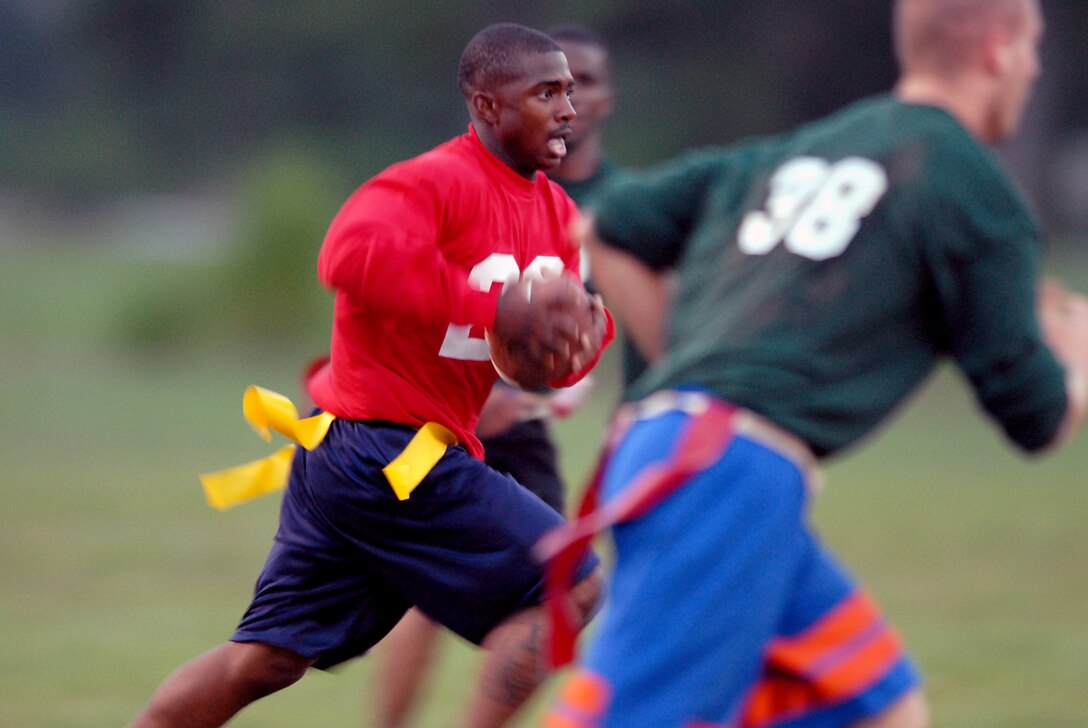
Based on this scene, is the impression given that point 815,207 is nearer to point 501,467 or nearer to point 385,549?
point 385,549

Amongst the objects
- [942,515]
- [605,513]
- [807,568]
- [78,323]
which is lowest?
[78,323]

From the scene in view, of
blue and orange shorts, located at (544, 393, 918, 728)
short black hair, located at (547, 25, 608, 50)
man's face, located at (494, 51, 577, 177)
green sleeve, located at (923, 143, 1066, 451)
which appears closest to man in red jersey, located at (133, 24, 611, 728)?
man's face, located at (494, 51, 577, 177)

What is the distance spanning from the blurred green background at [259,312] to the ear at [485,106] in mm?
2498

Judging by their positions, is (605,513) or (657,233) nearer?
(605,513)

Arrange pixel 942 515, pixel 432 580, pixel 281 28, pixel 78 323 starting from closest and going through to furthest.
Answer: pixel 432 580 < pixel 942 515 < pixel 78 323 < pixel 281 28

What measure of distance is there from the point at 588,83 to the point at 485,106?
1983 mm

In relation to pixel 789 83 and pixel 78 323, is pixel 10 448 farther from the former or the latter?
pixel 789 83

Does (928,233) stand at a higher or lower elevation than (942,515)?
higher

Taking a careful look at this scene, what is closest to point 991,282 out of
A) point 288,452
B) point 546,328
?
point 546,328

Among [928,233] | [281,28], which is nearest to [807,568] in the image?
[928,233]

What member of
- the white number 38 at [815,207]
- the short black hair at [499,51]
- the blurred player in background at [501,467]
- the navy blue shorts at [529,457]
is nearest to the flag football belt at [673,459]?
the white number 38 at [815,207]

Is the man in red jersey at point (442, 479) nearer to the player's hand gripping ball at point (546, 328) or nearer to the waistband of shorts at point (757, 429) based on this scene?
the player's hand gripping ball at point (546, 328)

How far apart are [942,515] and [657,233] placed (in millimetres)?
7096

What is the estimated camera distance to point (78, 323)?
24.0 metres
